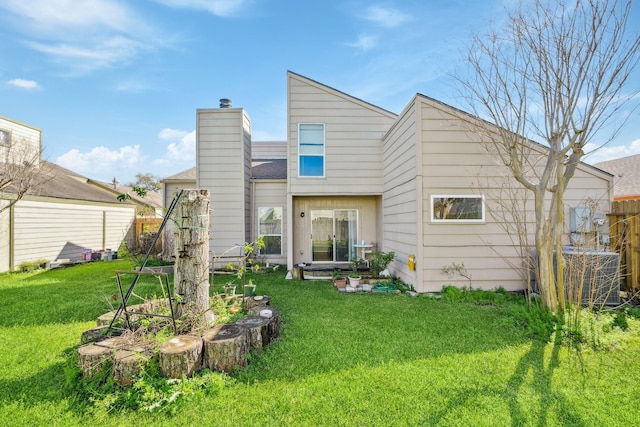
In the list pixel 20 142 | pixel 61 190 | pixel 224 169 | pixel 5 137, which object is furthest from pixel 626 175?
pixel 5 137

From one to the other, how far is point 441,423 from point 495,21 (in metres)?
5.69

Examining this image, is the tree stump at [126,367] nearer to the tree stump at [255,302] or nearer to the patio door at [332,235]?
the tree stump at [255,302]

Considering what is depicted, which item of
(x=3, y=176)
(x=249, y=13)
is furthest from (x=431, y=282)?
(x=3, y=176)

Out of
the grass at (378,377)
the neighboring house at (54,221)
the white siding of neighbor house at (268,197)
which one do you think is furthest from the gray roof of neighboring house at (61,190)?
the grass at (378,377)

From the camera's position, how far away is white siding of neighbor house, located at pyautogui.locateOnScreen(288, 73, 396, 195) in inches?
330

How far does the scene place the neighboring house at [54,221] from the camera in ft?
29.3

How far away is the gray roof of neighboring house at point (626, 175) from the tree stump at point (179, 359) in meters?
13.3

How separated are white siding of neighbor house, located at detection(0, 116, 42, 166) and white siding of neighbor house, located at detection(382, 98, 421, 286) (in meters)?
11.0

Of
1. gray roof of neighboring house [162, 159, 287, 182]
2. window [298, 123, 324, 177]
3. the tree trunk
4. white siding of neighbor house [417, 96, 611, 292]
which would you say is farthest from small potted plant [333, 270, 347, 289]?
gray roof of neighboring house [162, 159, 287, 182]

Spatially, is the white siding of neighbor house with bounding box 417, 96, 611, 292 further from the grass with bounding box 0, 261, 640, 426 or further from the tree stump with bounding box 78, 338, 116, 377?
the tree stump with bounding box 78, 338, 116, 377

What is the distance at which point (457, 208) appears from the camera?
589 cm

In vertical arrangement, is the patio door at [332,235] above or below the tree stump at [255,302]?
above

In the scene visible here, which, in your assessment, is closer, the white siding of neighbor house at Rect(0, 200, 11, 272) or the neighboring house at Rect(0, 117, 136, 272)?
the white siding of neighbor house at Rect(0, 200, 11, 272)

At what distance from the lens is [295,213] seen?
941 cm
